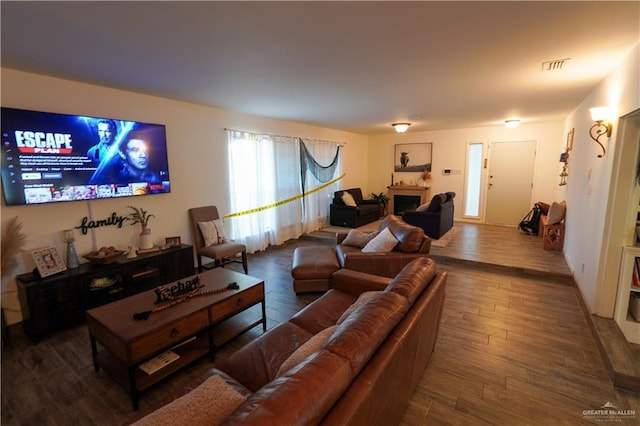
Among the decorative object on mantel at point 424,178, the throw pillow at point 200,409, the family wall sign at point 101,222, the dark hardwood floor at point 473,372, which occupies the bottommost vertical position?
the dark hardwood floor at point 473,372

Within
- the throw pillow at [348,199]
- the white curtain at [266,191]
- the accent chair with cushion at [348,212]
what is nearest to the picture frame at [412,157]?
the accent chair with cushion at [348,212]

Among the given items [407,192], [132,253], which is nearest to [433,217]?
[407,192]

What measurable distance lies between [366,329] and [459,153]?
694 cm

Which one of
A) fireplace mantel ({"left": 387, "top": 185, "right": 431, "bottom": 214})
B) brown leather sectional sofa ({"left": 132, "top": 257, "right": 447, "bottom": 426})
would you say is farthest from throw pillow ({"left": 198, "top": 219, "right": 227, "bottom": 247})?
fireplace mantel ({"left": 387, "top": 185, "right": 431, "bottom": 214})

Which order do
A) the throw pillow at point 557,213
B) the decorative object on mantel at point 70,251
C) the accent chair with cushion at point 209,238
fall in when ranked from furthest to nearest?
the throw pillow at point 557,213 → the accent chair with cushion at point 209,238 → the decorative object on mantel at point 70,251

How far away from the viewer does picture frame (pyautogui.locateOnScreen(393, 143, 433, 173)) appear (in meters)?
7.53

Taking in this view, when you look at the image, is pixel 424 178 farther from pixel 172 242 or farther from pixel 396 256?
pixel 172 242

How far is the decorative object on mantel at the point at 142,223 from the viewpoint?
3.47 meters

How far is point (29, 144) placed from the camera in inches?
103

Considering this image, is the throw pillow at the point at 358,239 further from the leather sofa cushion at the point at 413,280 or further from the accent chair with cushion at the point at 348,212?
the accent chair with cushion at the point at 348,212

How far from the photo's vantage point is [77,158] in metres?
2.94

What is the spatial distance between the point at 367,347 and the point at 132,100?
12.4ft

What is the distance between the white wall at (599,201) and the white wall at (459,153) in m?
2.65

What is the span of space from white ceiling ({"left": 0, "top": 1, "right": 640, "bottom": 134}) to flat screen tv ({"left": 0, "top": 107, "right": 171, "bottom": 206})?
17.7 inches
